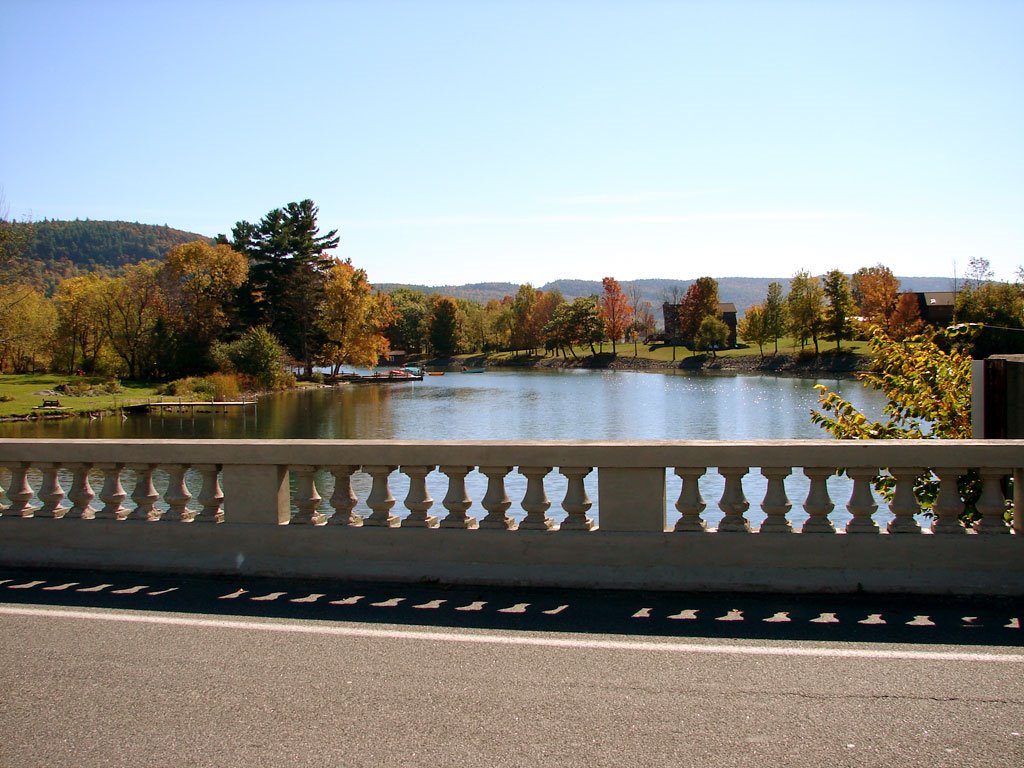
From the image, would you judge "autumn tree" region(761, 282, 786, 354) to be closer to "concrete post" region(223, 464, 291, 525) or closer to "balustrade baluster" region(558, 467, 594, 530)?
"balustrade baluster" region(558, 467, 594, 530)

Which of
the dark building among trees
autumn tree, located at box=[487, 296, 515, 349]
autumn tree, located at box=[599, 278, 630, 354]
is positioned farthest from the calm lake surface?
autumn tree, located at box=[487, 296, 515, 349]

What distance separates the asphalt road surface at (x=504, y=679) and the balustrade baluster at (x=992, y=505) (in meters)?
0.54

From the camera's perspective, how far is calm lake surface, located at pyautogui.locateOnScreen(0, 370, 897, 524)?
41.9 metres

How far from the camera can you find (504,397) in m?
76.2

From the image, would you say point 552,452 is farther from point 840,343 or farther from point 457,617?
point 840,343

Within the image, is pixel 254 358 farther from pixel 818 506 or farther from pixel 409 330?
pixel 409 330

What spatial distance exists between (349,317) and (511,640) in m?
91.4

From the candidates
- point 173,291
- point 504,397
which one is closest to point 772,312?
point 504,397

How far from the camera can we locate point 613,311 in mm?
162375

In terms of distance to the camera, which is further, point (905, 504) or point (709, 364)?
point (709, 364)

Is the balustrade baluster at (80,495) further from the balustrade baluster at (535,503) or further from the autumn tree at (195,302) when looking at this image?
the autumn tree at (195,302)

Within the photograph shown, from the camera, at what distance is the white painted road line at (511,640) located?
16.1 feet

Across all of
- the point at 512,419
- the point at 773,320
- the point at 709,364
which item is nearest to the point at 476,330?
the point at 709,364

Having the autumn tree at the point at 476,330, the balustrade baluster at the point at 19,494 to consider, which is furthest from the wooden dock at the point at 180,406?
the autumn tree at the point at 476,330
